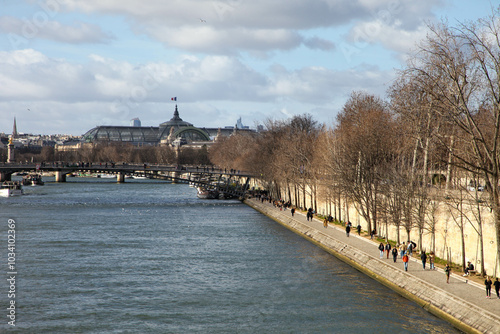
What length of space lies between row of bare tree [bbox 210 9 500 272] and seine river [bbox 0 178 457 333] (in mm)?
5878

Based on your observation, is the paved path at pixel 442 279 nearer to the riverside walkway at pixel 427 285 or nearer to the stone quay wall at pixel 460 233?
the riverside walkway at pixel 427 285

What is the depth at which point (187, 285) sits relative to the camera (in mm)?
36094

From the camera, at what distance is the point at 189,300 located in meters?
32.8

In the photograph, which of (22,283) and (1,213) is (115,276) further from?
(1,213)

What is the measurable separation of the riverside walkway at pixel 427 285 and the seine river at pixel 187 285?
648 mm

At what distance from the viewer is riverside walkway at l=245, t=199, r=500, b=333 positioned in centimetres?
2652

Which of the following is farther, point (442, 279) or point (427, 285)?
point (442, 279)

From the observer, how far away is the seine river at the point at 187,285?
94.9 ft

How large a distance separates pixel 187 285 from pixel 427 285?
42.4 feet

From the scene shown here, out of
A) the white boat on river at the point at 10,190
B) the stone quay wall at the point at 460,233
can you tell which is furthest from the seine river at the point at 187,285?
the white boat on river at the point at 10,190

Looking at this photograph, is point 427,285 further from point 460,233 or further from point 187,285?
point 187,285

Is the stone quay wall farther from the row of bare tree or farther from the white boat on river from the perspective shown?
the white boat on river

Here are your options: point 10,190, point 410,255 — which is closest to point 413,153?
point 410,255

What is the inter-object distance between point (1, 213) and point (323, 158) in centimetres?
3599
